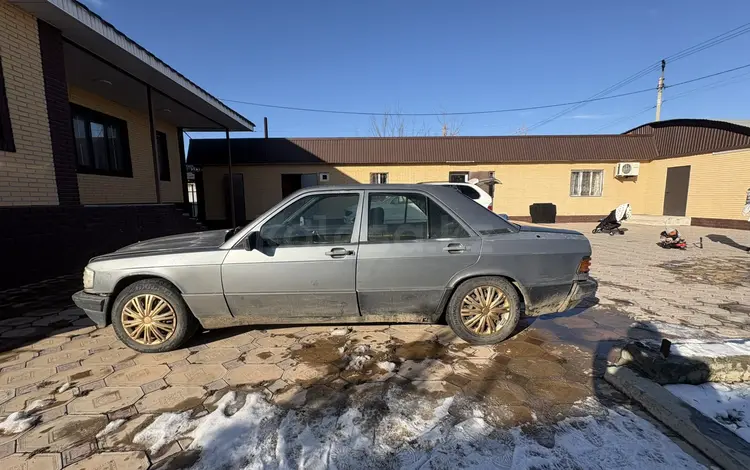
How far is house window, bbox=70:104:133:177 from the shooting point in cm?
832

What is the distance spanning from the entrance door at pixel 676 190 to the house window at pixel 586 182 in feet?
9.00

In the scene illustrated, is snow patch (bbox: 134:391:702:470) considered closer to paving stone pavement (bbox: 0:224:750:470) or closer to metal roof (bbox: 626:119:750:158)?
paving stone pavement (bbox: 0:224:750:470)

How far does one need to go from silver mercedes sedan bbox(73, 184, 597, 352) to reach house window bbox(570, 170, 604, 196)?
16607 millimetres

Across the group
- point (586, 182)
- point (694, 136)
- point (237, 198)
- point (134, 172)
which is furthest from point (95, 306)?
point (694, 136)

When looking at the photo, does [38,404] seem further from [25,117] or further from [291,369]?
[25,117]

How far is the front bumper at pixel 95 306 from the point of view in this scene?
3080 mm

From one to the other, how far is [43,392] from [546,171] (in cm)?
1922

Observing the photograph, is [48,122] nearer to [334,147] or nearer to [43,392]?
[43,392]

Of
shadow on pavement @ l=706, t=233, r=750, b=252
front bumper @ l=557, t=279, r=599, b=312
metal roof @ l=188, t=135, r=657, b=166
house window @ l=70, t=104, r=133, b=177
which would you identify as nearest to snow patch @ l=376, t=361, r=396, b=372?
front bumper @ l=557, t=279, r=599, b=312

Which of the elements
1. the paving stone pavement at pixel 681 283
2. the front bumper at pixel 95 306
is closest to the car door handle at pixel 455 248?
the paving stone pavement at pixel 681 283

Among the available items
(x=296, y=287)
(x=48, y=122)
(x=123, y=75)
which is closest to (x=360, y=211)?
(x=296, y=287)

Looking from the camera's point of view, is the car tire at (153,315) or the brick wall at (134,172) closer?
the car tire at (153,315)

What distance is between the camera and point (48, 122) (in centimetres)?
578

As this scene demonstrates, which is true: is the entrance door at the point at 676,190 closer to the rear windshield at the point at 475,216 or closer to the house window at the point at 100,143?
the rear windshield at the point at 475,216
